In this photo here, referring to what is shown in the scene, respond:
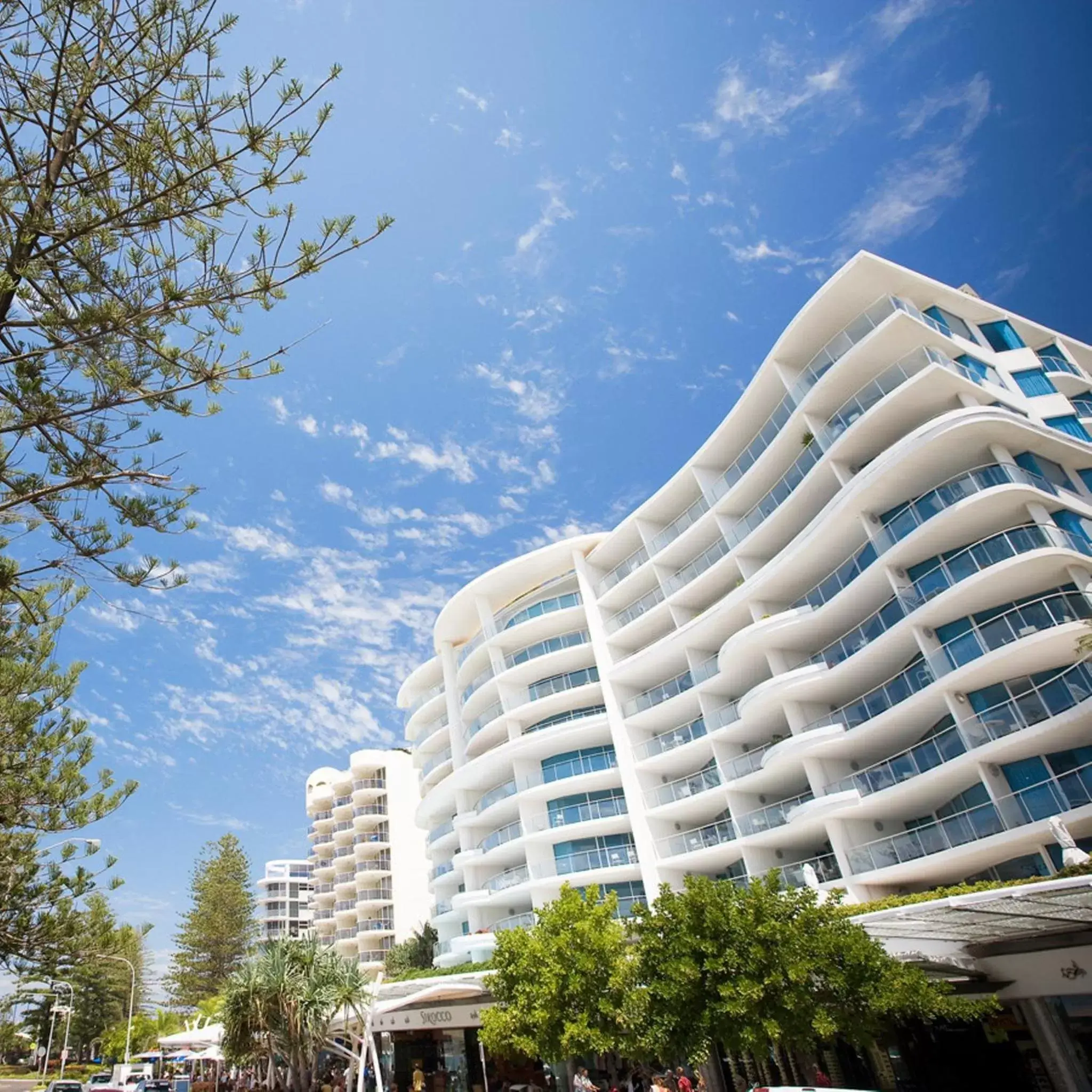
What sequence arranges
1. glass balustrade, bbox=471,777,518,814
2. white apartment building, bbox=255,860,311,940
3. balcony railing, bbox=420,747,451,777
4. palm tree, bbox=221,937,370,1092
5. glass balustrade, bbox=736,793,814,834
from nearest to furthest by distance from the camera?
palm tree, bbox=221,937,370,1092
glass balustrade, bbox=736,793,814,834
glass balustrade, bbox=471,777,518,814
balcony railing, bbox=420,747,451,777
white apartment building, bbox=255,860,311,940

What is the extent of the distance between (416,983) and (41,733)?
54.7ft

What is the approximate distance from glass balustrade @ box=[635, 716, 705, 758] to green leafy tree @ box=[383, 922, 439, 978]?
20082 millimetres

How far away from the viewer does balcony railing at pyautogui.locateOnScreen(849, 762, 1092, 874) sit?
1589 centimetres

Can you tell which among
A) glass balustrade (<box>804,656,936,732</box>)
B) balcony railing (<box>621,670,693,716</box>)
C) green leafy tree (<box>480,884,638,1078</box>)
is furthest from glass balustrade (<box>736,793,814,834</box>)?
green leafy tree (<box>480,884,638,1078</box>)

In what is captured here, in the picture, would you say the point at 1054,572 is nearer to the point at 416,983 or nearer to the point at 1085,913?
the point at 1085,913

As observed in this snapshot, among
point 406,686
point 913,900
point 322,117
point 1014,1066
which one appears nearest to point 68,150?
point 322,117

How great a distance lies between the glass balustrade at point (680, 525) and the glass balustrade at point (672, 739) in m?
7.45

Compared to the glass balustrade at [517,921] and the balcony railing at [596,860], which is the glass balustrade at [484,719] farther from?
the glass balustrade at [517,921]

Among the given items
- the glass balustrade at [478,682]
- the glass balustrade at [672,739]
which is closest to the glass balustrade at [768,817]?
the glass balustrade at [672,739]

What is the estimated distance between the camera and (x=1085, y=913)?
1090 centimetres

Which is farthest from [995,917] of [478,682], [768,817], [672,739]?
[478,682]

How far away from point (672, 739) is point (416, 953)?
24.0 meters

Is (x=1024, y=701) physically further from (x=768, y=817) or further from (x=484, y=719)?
(x=484, y=719)

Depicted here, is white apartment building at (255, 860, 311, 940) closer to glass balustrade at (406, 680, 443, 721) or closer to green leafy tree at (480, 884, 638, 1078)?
glass balustrade at (406, 680, 443, 721)
